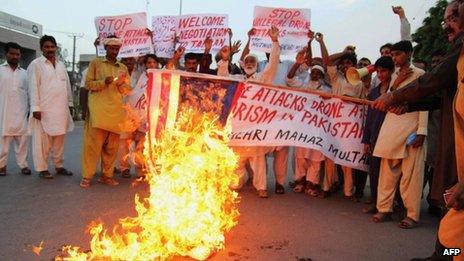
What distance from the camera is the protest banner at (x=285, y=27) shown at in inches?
321

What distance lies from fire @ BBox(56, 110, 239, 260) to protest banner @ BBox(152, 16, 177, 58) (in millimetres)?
4872

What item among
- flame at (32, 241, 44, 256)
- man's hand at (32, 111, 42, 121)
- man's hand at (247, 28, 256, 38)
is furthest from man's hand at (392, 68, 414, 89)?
man's hand at (32, 111, 42, 121)

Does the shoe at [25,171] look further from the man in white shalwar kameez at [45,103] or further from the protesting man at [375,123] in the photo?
the protesting man at [375,123]

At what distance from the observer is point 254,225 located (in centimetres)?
520

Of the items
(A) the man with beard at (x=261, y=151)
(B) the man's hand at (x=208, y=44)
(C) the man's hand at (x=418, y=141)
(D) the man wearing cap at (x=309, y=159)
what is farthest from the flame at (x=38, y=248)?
(B) the man's hand at (x=208, y=44)

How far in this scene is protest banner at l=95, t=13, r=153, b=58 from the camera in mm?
8602

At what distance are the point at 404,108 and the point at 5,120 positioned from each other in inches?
253

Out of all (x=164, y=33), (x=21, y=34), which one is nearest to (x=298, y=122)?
Answer: (x=164, y=33)

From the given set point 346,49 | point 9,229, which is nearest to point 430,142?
point 346,49

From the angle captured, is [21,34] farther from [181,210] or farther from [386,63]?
[181,210]

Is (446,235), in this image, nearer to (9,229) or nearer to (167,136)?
(167,136)

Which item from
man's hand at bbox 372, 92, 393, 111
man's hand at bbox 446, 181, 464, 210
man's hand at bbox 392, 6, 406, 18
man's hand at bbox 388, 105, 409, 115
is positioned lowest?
man's hand at bbox 446, 181, 464, 210

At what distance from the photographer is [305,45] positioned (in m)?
8.04

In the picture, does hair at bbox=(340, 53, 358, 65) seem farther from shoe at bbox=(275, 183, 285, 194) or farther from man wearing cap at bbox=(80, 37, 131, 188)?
man wearing cap at bbox=(80, 37, 131, 188)
